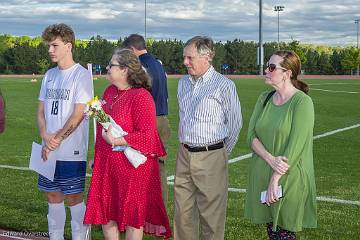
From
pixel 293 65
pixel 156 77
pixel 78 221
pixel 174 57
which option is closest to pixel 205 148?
pixel 293 65

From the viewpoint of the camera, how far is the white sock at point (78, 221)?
18.4ft

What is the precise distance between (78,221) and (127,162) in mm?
1051

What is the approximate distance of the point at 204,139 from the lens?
Result: 523cm

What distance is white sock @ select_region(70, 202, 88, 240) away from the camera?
5.59 m

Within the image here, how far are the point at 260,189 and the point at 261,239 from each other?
80.6 inches

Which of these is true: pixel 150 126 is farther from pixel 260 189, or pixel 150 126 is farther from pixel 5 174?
pixel 5 174

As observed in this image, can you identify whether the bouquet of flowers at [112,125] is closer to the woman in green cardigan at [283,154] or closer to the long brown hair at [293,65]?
the woman in green cardigan at [283,154]

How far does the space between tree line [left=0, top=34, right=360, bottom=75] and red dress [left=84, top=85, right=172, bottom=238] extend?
88.0m

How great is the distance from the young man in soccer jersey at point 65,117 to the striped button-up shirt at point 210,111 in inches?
35.2

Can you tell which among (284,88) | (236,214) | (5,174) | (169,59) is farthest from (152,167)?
(169,59)

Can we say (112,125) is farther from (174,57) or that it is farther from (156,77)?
(174,57)

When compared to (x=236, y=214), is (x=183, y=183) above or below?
above

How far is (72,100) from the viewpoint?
17.7ft

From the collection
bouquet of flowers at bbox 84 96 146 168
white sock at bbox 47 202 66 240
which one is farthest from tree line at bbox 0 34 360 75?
bouquet of flowers at bbox 84 96 146 168
